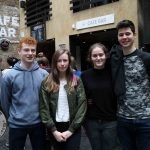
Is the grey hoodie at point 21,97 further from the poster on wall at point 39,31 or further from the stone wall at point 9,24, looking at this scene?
the stone wall at point 9,24

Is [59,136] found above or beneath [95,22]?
beneath

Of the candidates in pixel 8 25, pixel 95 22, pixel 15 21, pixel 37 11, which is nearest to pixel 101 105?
pixel 95 22

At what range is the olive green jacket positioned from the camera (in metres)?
2.19

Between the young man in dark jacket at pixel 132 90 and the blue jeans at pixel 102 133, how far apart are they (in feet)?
0.44

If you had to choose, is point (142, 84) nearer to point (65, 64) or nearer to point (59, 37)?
point (65, 64)

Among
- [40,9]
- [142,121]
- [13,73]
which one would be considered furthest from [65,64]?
[40,9]

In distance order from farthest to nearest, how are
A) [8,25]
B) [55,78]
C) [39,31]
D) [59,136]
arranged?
[8,25], [39,31], [55,78], [59,136]

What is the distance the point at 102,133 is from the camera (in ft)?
7.51

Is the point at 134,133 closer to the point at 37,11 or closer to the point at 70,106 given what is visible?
the point at 70,106

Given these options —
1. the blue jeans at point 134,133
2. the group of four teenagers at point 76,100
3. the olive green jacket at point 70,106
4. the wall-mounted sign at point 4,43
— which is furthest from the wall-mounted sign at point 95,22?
the blue jeans at point 134,133

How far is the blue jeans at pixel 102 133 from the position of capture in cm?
226

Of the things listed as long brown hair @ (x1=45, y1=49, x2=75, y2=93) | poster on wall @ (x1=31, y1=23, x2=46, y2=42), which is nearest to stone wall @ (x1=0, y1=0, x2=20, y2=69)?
poster on wall @ (x1=31, y1=23, x2=46, y2=42)

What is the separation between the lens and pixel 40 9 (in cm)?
1270

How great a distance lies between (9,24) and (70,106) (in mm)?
13496
